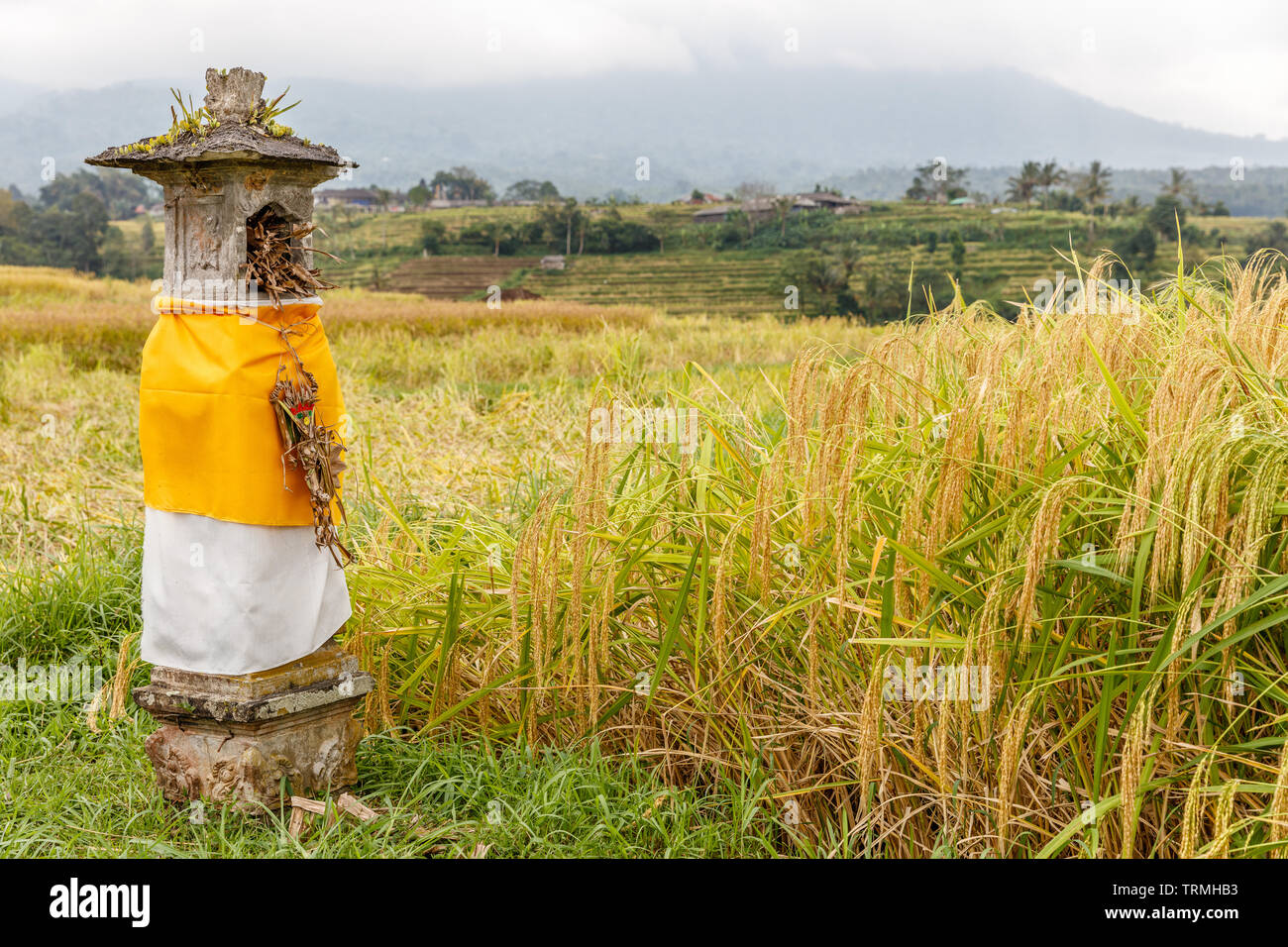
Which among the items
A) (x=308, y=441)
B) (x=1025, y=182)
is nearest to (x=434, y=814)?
(x=308, y=441)

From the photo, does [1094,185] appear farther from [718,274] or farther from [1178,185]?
[718,274]

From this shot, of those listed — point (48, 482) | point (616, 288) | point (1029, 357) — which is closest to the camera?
point (1029, 357)

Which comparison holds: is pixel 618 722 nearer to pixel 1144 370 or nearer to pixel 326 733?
pixel 326 733

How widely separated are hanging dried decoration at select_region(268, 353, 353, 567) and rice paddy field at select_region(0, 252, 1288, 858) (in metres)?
0.51

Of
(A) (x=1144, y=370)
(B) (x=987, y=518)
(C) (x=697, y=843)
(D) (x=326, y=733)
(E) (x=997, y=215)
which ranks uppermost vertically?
(E) (x=997, y=215)

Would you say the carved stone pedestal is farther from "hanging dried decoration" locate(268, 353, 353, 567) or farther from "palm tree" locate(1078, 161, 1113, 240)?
"palm tree" locate(1078, 161, 1113, 240)

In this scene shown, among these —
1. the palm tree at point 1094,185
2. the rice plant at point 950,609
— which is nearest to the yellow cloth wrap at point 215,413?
the rice plant at point 950,609

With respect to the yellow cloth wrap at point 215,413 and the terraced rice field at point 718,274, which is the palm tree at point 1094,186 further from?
the yellow cloth wrap at point 215,413

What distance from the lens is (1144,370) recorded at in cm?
270

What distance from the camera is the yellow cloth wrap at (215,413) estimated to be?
2232 mm

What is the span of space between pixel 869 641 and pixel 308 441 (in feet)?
4.28

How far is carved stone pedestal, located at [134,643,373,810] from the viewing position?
7.61 feet

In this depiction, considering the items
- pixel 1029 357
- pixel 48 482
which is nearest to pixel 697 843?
pixel 1029 357

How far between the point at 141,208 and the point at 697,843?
242 feet
